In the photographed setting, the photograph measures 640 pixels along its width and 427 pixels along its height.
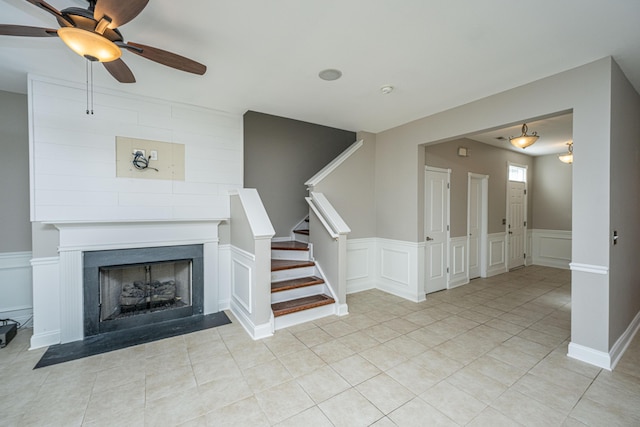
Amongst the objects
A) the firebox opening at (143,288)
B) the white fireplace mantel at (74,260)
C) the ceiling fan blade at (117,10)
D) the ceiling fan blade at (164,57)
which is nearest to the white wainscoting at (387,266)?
the firebox opening at (143,288)

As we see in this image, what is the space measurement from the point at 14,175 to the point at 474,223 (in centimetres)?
691

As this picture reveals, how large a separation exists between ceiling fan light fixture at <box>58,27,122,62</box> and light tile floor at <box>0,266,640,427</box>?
233 cm

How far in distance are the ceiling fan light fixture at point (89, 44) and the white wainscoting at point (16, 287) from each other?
296 centimetres

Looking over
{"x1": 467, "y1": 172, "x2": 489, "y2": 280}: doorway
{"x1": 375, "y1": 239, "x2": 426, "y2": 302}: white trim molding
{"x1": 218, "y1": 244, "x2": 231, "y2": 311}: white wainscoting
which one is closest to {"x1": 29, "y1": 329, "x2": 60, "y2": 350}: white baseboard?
{"x1": 218, "y1": 244, "x2": 231, "y2": 311}: white wainscoting

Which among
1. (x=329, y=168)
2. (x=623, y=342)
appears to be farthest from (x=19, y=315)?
(x=623, y=342)

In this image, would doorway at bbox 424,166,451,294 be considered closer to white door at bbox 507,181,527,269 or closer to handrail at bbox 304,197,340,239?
handrail at bbox 304,197,340,239

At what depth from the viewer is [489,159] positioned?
5605mm

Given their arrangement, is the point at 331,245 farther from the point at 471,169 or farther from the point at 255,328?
the point at 471,169

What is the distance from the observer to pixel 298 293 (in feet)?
11.8

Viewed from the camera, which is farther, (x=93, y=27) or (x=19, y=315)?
(x=19, y=315)

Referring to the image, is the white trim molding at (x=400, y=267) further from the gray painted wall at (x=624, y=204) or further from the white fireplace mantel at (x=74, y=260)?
the white fireplace mantel at (x=74, y=260)

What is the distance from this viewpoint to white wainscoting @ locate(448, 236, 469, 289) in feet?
15.8

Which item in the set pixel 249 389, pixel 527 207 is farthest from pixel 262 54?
pixel 527 207

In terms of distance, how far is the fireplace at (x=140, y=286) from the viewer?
2982 millimetres
